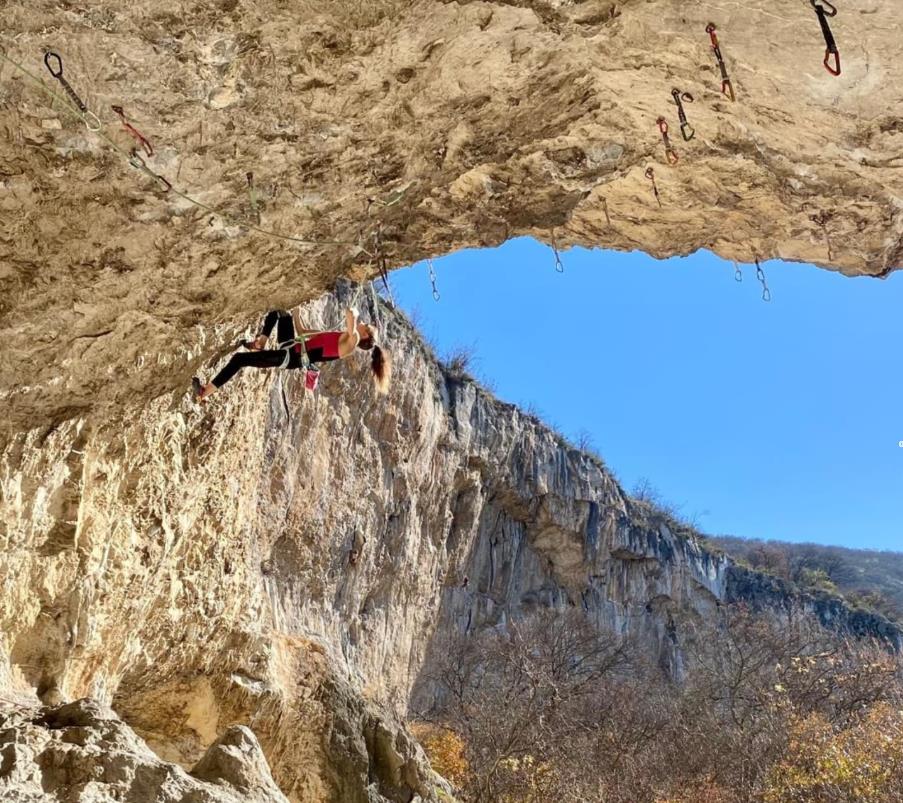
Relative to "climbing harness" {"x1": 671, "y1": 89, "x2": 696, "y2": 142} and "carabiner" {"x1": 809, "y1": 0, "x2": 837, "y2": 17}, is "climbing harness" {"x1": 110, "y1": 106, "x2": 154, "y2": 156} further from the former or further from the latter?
"carabiner" {"x1": 809, "y1": 0, "x2": 837, "y2": 17}

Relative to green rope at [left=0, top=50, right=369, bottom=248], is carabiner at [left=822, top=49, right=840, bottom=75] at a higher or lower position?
higher

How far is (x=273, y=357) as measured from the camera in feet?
23.8

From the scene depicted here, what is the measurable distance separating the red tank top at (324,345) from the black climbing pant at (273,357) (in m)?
0.13

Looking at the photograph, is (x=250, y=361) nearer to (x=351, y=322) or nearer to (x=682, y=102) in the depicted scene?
(x=351, y=322)

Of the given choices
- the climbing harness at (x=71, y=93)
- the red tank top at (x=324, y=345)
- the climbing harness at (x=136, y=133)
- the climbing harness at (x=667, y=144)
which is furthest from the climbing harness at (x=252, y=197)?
the climbing harness at (x=667, y=144)

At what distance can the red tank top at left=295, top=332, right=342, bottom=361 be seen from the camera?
713cm

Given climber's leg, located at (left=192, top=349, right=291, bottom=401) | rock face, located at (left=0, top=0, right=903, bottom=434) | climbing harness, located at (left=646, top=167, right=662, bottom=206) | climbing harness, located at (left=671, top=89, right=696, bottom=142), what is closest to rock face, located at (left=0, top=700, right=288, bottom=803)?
rock face, located at (left=0, top=0, right=903, bottom=434)

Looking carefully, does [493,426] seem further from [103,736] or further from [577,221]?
[103,736]

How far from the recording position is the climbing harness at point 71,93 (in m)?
3.94

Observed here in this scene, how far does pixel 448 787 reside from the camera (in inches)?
400

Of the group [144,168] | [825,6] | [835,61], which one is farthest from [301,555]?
[825,6]

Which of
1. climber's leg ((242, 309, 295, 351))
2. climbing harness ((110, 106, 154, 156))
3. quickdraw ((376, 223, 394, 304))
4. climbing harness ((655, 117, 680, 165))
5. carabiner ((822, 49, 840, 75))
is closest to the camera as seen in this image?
carabiner ((822, 49, 840, 75))

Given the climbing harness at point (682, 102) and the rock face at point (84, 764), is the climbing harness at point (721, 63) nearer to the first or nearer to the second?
the climbing harness at point (682, 102)

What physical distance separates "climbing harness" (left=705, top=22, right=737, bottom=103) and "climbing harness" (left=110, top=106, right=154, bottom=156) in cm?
293
